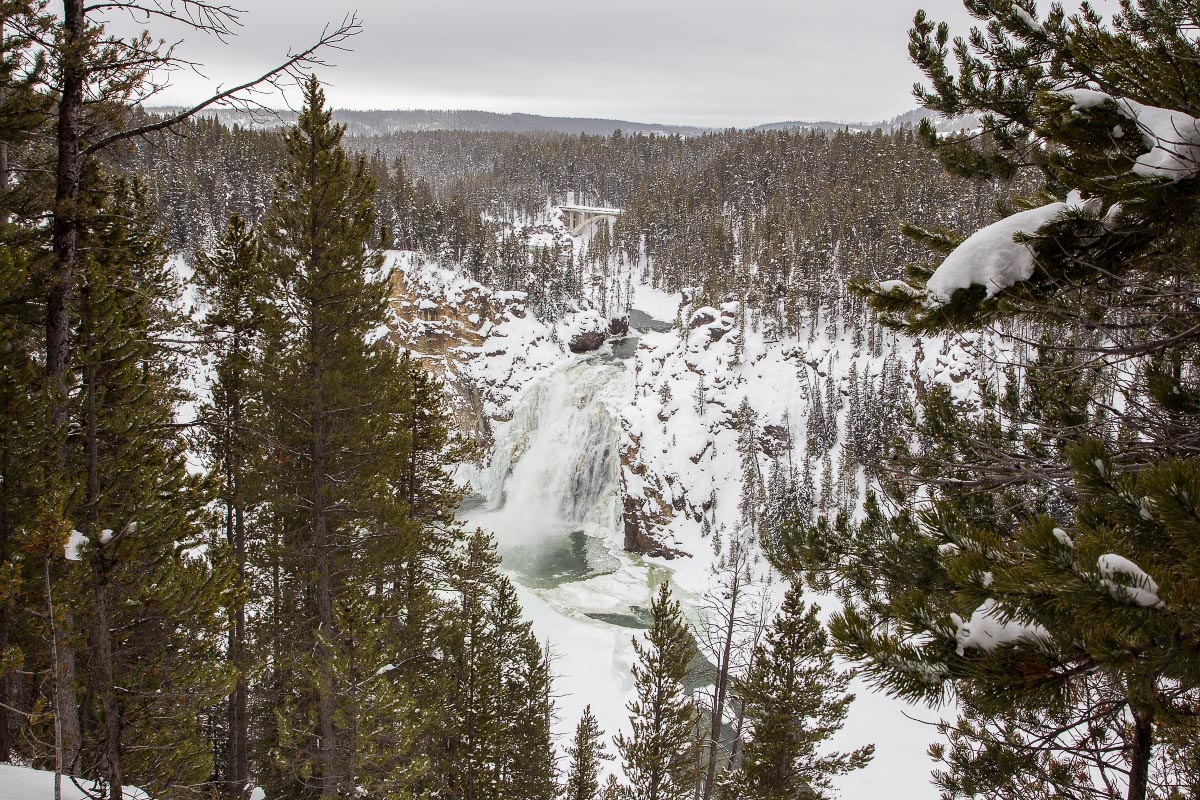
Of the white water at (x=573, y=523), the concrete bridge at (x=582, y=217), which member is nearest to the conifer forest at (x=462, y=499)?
the white water at (x=573, y=523)

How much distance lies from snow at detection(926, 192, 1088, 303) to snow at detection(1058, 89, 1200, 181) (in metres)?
0.52

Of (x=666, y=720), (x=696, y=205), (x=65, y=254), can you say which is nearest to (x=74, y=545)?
(x=65, y=254)

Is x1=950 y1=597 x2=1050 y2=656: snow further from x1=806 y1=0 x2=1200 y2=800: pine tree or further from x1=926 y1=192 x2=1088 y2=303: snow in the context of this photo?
x1=926 y1=192 x2=1088 y2=303: snow

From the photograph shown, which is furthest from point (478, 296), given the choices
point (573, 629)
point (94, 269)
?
point (94, 269)

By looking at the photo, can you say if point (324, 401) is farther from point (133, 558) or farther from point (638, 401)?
point (638, 401)

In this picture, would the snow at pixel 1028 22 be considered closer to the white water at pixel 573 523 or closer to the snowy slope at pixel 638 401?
the white water at pixel 573 523

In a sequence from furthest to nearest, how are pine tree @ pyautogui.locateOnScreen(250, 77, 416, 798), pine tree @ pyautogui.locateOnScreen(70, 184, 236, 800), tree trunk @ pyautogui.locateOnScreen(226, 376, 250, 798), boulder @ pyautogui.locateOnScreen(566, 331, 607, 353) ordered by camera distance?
1. boulder @ pyautogui.locateOnScreen(566, 331, 607, 353)
2. tree trunk @ pyautogui.locateOnScreen(226, 376, 250, 798)
3. pine tree @ pyautogui.locateOnScreen(250, 77, 416, 798)
4. pine tree @ pyautogui.locateOnScreen(70, 184, 236, 800)

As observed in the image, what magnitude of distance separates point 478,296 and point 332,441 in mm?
60981

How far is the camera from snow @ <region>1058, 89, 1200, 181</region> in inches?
119

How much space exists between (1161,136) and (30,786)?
1078cm

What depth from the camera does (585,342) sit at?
7344 cm

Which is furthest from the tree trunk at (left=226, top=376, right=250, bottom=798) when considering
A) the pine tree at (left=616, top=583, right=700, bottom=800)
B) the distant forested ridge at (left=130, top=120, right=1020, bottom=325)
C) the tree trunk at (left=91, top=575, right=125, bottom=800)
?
the distant forested ridge at (left=130, top=120, right=1020, bottom=325)

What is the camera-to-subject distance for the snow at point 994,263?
3629 mm

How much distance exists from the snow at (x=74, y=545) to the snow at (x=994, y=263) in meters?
8.05
